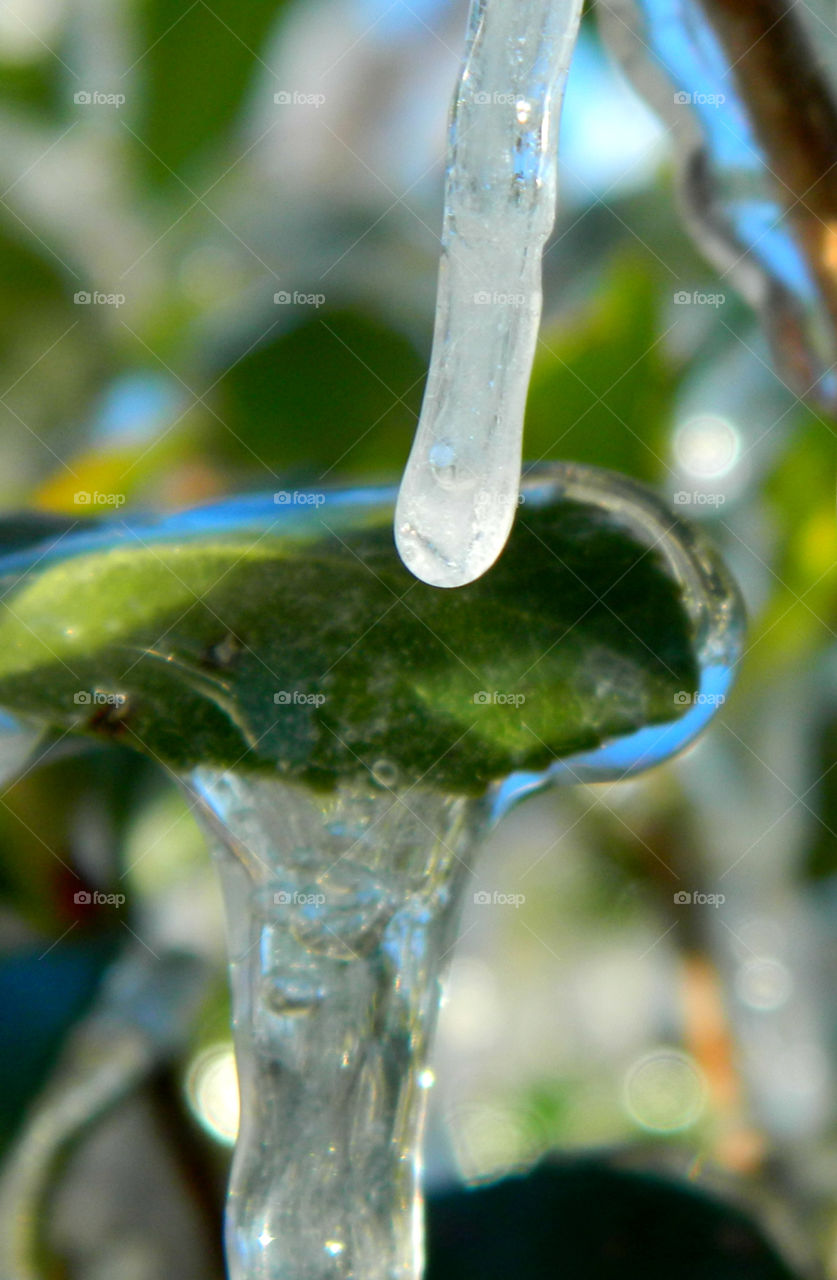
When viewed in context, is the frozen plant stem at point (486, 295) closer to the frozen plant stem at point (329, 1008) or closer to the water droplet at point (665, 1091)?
the frozen plant stem at point (329, 1008)

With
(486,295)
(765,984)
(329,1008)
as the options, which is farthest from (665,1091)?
(486,295)

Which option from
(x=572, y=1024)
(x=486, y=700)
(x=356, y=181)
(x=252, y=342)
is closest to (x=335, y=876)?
(x=486, y=700)

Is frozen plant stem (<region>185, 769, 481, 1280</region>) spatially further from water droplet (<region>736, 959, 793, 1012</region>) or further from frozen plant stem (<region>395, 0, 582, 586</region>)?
water droplet (<region>736, 959, 793, 1012</region>)

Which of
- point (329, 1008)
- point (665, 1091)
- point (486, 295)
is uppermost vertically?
point (486, 295)

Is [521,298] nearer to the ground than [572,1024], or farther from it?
farther from it

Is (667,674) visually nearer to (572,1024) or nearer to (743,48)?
(743,48)

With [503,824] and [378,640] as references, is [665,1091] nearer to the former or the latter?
[503,824]
